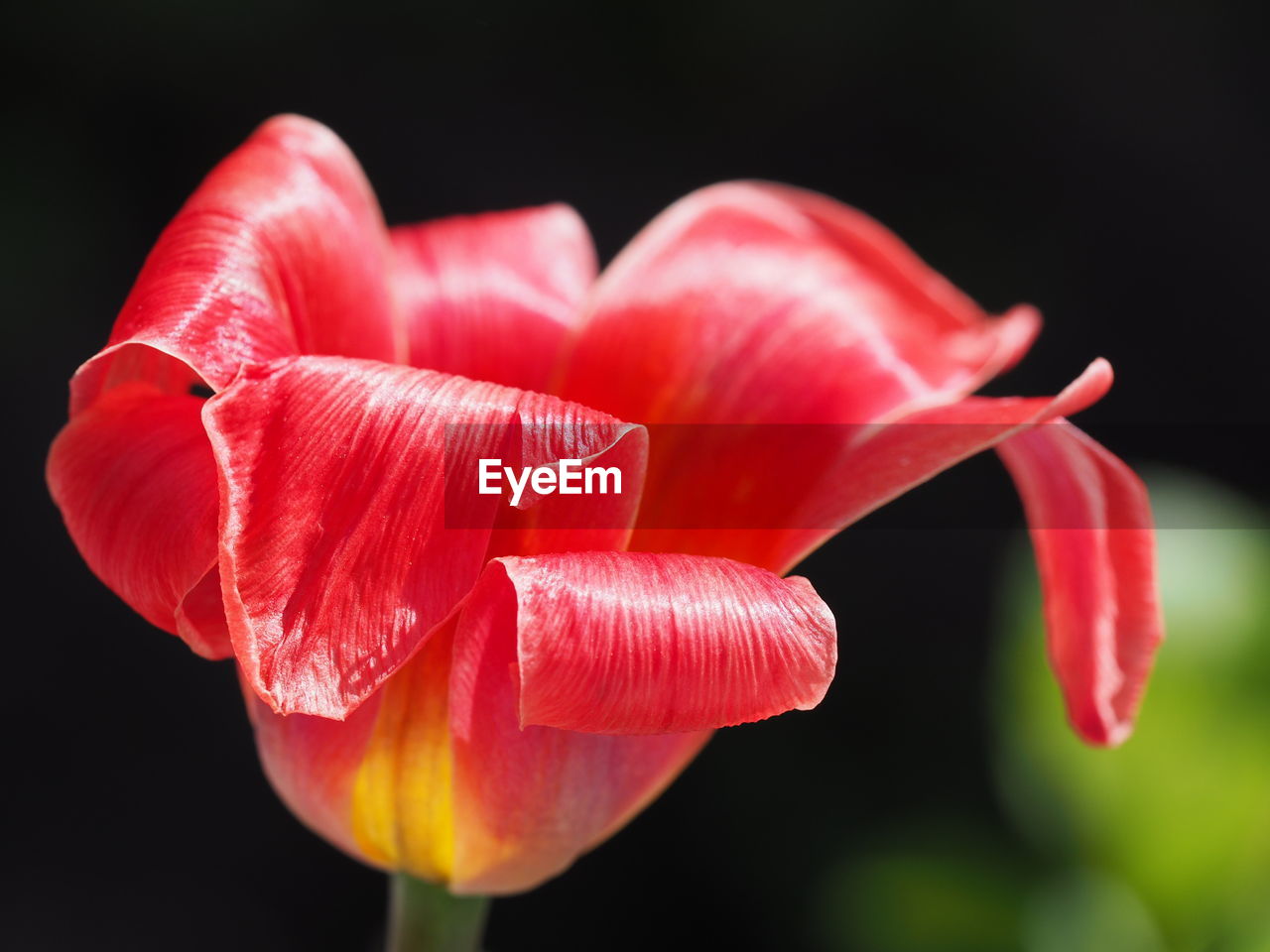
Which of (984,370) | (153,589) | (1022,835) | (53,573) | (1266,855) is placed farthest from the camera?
(53,573)

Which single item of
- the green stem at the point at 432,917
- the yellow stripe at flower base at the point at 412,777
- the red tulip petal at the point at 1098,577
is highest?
the red tulip petal at the point at 1098,577

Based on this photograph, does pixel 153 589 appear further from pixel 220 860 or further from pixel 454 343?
pixel 220 860

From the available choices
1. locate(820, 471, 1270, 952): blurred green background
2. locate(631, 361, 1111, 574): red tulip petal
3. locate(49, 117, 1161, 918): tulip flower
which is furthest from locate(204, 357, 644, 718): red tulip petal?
locate(820, 471, 1270, 952): blurred green background

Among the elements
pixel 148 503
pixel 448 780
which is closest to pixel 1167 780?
pixel 448 780

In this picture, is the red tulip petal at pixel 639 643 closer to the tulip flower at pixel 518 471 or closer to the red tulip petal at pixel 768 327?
the tulip flower at pixel 518 471

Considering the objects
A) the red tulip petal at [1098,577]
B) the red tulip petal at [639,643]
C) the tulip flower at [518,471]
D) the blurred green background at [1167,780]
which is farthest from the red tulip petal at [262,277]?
the blurred green background at [1167,780]

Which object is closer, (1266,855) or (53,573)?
(1266,855)

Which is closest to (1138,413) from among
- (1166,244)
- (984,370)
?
(1166,244)

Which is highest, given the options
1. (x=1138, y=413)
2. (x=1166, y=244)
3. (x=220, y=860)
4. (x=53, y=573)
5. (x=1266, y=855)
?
(x=1166, y=244)
